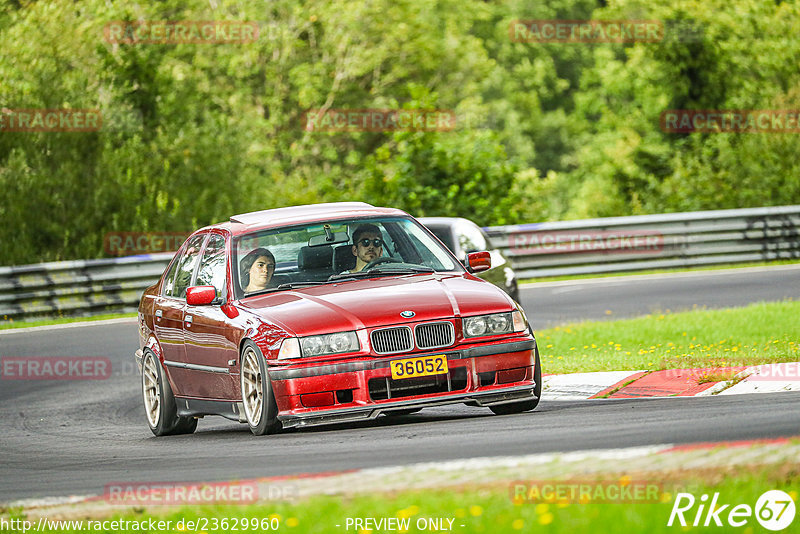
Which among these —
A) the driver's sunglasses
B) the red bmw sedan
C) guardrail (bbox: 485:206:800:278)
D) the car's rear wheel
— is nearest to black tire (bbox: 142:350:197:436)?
the red bmw sedan

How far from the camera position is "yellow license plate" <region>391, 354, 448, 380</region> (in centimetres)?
870

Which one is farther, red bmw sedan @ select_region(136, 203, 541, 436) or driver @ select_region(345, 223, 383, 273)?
driver @ select_region(345, 223, 383, 273)

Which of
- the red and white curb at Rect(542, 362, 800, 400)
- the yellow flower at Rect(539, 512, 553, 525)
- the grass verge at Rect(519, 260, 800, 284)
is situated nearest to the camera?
the yellow flower at Rect(539, 512, 553, 525)

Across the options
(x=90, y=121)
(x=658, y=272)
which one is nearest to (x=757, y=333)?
(x=658, y=272)

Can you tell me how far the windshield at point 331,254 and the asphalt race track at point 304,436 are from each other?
108cm

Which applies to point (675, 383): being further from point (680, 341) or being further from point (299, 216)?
point (299, 216)

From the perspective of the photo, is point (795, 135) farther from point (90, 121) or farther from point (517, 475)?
point (517, 475)

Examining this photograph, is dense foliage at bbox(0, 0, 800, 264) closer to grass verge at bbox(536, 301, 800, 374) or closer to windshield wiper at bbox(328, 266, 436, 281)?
grass verge at bbox(536, 301, 800, 374)

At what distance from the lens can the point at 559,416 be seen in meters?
9.04

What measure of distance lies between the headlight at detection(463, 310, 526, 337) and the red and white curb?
178 cm

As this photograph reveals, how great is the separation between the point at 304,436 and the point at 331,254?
1611 mm

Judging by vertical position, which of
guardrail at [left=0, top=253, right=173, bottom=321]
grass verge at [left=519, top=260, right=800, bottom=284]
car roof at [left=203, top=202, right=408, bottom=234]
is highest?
car roof at [left=203, top=202, right=408, bottom=234]

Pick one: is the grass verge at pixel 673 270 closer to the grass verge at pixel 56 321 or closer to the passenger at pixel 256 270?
the grass verge at pixel 56 321

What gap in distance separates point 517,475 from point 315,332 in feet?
9.67
